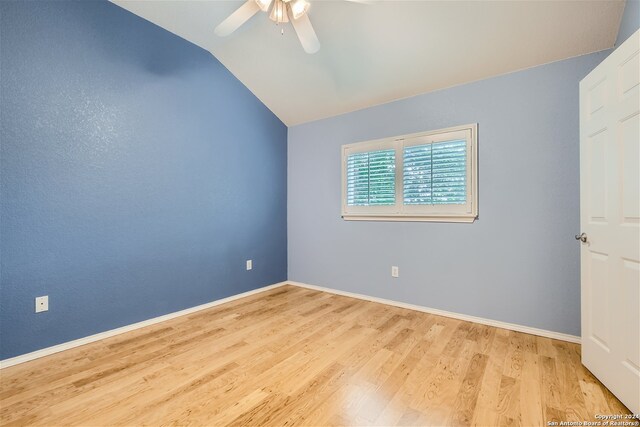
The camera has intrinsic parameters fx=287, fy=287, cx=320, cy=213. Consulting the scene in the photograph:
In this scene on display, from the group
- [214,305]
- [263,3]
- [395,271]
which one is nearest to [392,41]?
[263,3]

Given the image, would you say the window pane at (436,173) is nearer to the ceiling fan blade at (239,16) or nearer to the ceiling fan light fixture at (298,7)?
the ceiling fan light fixture at (298,7)

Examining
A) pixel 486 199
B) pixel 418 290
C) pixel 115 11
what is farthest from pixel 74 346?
pixel 486 199

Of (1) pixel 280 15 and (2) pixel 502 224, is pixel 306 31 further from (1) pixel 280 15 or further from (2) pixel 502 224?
(2) pixel 502 224

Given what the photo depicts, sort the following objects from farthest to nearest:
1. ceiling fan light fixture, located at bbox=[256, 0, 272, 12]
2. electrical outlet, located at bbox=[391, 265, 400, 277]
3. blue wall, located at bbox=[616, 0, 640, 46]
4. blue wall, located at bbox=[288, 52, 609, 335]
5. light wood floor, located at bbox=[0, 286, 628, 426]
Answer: electrical outlet, located at bbox=[391, 265, 400, 277]
blue wall, located at bbox=[288, 52, 609, 335]
ceiling fan light fixture, located at bbox=[256, 0, 272, 12]
blue wall, located at bbox=[616, 0, 640, 46]
light wood floor, located at bbox=[0, 286, 628, 426]

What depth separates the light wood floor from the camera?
151 centimetres

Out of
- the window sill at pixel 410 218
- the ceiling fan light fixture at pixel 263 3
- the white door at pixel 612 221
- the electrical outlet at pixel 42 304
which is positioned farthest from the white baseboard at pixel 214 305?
the ceiling fan light fixture at pixel 263 3

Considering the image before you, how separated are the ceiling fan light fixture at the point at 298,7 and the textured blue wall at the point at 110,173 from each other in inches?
63.8

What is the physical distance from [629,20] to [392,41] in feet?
5.18

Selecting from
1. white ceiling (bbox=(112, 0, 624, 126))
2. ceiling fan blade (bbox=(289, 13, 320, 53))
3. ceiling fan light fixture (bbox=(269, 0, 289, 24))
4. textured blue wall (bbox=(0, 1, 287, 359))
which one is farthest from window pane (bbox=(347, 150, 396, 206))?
ceiling fan light fixture (bbox=(269, 0, 289, 24))

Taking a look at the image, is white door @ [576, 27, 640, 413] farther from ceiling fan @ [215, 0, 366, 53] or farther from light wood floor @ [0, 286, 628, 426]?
ceiling fan @ [215, 0, 366, 53]

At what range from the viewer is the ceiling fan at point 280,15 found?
6.35 feet

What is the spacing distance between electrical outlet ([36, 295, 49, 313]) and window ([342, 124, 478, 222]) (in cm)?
290

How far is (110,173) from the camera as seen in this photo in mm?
2492

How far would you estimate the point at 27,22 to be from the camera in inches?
81.9
